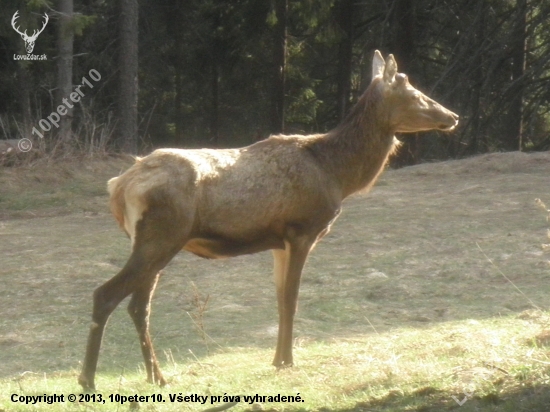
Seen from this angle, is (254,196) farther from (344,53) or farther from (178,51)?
(178,51)

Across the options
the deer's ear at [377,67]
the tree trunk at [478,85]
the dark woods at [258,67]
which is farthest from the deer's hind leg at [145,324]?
the tree trunk at [478,85]

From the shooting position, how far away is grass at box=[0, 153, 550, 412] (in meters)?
6.35

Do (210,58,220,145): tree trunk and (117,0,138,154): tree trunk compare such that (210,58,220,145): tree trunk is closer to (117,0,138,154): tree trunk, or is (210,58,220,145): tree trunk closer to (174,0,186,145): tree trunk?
(174,0,186,145): tree trunk

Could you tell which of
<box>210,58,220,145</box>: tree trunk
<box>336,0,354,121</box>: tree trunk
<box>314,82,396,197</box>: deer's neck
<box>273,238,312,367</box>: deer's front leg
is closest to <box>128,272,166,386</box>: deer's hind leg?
<box>273,238,312,367</box>: deer's front leg

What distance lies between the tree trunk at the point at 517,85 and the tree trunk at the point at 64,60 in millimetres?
9581

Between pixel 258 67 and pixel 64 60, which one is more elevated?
pixel 258 67

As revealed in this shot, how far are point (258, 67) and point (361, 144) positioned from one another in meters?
24.3

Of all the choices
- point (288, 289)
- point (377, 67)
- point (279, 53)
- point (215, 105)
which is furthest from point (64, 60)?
point (288, 289)

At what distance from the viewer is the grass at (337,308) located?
6352 millimetres

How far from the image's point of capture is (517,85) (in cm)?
2081

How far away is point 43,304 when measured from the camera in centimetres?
1070

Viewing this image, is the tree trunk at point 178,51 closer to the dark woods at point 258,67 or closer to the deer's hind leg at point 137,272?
the dark woods at point 258,67

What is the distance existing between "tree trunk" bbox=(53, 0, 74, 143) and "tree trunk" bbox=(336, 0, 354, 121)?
33.2 feet

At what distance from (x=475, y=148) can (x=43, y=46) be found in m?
10.8
